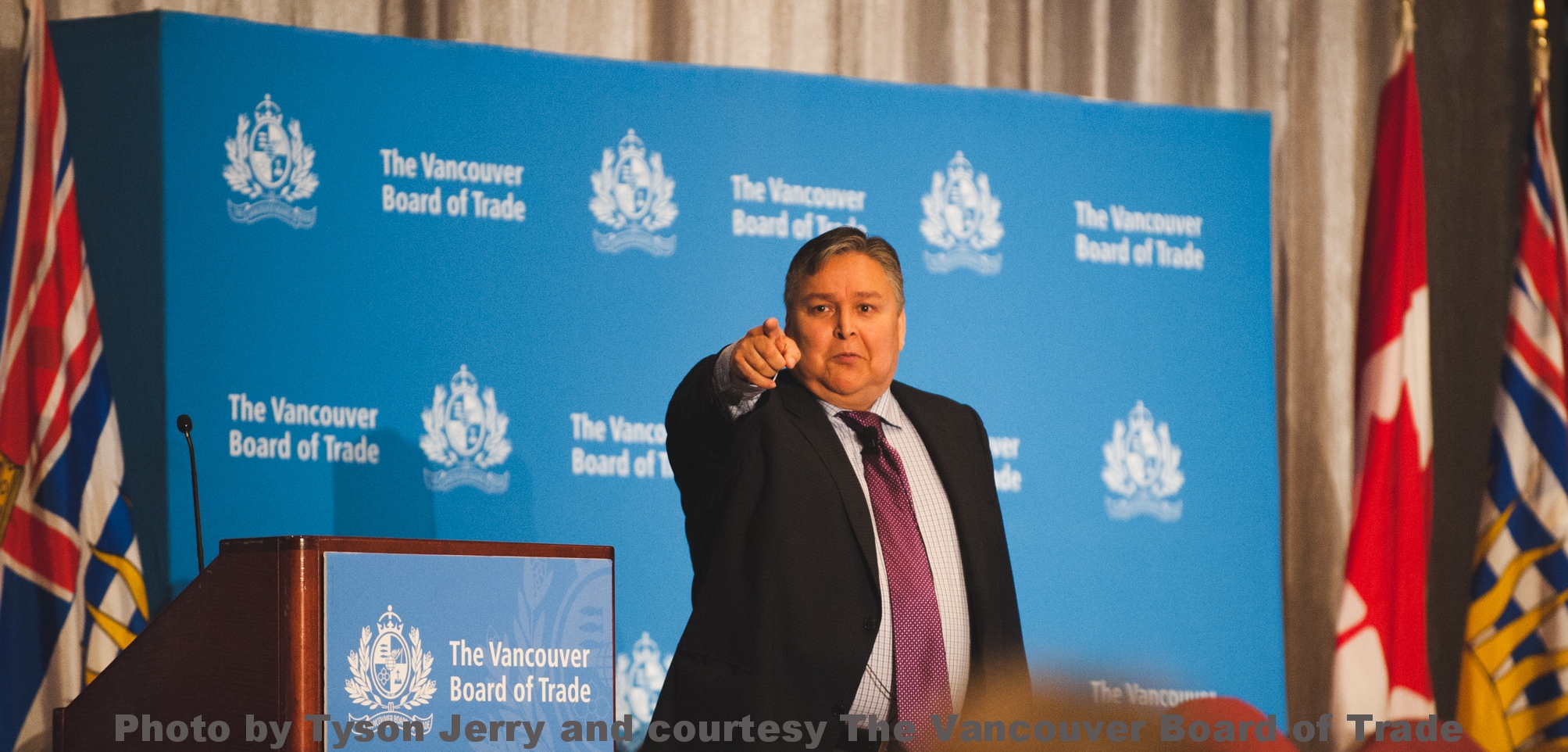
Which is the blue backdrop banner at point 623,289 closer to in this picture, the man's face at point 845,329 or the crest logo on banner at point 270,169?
the crest logo on banner at point 270,169

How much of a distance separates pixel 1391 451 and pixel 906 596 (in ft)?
9.43

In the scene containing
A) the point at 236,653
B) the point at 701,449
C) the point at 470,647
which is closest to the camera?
the point at 236,653

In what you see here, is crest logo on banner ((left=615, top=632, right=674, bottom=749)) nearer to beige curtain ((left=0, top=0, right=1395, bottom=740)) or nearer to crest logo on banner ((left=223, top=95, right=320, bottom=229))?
crest logo on banner ((left=223, top=95, right=320, bottom=229))

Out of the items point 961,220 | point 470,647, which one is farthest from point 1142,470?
point 470,647

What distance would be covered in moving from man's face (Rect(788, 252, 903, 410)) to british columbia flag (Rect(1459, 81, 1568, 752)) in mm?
3101

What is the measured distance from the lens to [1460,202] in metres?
5.66

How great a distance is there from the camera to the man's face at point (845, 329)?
9.54 ft

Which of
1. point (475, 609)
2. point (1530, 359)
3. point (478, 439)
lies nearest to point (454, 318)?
point (478, 439)

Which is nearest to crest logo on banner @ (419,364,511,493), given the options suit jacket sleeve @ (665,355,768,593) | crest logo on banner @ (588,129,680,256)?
crest logo on banner @ (588,129,680,256)

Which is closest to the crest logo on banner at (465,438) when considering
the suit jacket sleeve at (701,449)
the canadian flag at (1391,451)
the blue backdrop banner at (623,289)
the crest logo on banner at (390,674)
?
the blue backdrop banner at (623,289)

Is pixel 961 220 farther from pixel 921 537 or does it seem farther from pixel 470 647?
pixel 470 647

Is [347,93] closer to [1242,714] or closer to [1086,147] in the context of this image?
[1086,147]

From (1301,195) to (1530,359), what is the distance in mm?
998

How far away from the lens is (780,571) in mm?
2689
